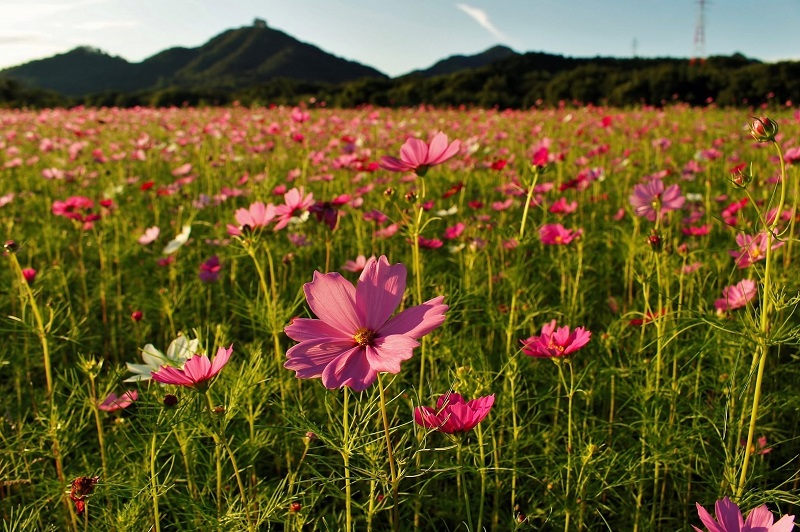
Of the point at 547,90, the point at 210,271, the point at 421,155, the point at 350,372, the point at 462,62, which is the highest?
the point at 462,62

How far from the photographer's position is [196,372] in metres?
0.74

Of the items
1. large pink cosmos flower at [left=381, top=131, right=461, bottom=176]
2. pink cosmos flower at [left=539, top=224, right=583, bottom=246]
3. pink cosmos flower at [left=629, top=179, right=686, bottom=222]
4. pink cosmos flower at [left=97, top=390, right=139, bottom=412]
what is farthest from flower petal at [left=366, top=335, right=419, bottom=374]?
pink cosmos flower at [left=629, top=179, right=686, bottom=222]

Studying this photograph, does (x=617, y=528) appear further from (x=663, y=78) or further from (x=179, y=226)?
(x=663, y=78)

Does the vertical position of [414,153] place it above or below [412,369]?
above

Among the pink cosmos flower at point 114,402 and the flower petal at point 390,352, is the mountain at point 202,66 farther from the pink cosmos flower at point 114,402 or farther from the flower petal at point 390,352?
the flower petal at point 390,352

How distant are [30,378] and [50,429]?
643 millimetres

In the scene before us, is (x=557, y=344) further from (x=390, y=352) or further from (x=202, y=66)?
(x=202, y=66)

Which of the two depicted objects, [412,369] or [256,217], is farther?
[412,369]

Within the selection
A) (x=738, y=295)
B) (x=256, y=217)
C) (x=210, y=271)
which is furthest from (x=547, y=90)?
(x=256, y=217)

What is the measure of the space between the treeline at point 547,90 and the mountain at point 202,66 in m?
41.9

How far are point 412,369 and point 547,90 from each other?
14210 millimetres

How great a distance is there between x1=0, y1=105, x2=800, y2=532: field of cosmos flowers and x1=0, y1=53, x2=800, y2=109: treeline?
363 inches

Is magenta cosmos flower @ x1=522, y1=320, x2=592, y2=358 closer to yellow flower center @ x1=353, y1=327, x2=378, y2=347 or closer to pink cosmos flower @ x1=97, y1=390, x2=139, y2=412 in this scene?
yellow flower center @ x1=353, y1=327, x2=378, y2=347

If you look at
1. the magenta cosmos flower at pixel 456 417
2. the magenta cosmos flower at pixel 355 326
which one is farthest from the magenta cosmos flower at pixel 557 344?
the magenta cosmos flower at pixel 355 326
